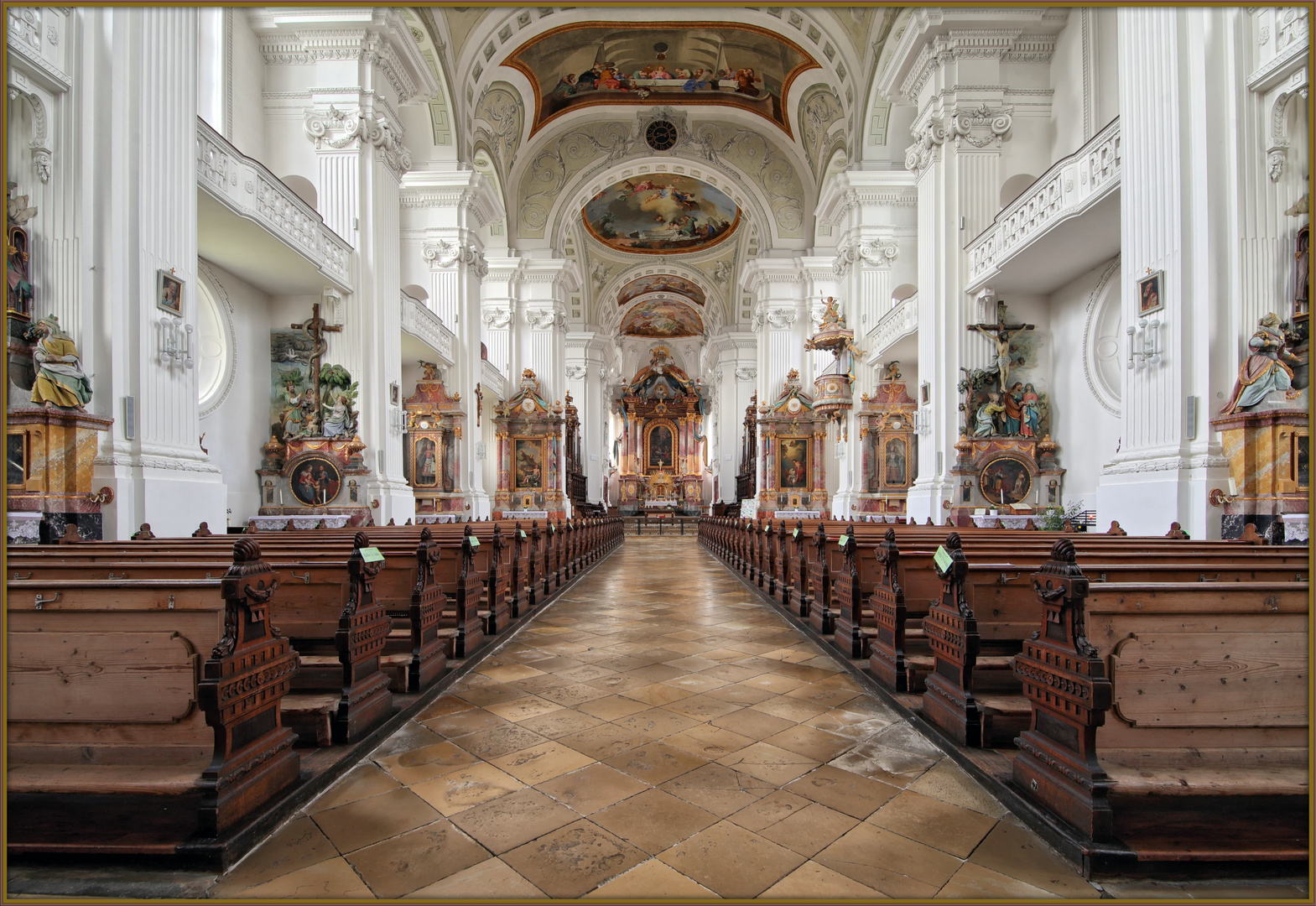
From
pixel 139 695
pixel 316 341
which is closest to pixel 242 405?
pixel 316 341

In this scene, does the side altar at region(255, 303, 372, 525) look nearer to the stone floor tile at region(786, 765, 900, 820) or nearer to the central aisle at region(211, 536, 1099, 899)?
the central aisle at region(211, 536, 1099, 899)

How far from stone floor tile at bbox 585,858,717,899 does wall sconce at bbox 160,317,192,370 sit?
551 cm

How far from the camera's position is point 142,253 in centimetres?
512

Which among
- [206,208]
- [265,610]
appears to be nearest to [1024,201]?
[265,610]

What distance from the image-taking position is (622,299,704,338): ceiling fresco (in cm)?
3170

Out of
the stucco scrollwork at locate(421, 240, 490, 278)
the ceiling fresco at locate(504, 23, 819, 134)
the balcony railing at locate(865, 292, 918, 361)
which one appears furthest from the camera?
the ceiling fresco at locate(504, 23, 819, 134)

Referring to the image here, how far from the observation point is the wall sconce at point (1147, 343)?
18.0 feet

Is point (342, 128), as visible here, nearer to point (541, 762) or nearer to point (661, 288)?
point (541, 762)

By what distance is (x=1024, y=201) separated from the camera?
301 inches

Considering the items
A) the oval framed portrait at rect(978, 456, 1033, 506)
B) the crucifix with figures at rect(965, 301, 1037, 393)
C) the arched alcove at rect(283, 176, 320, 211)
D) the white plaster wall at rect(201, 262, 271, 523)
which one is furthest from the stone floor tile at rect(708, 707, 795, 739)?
the arched alcove at rect(283, 176, 320, 211)

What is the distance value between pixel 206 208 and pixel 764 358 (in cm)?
1423

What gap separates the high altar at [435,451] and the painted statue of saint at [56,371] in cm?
811

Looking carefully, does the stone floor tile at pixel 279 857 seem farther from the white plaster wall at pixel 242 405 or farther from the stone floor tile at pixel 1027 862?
the white plaster wall at pixel 242 405

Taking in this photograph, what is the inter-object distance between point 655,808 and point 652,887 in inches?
16.5
